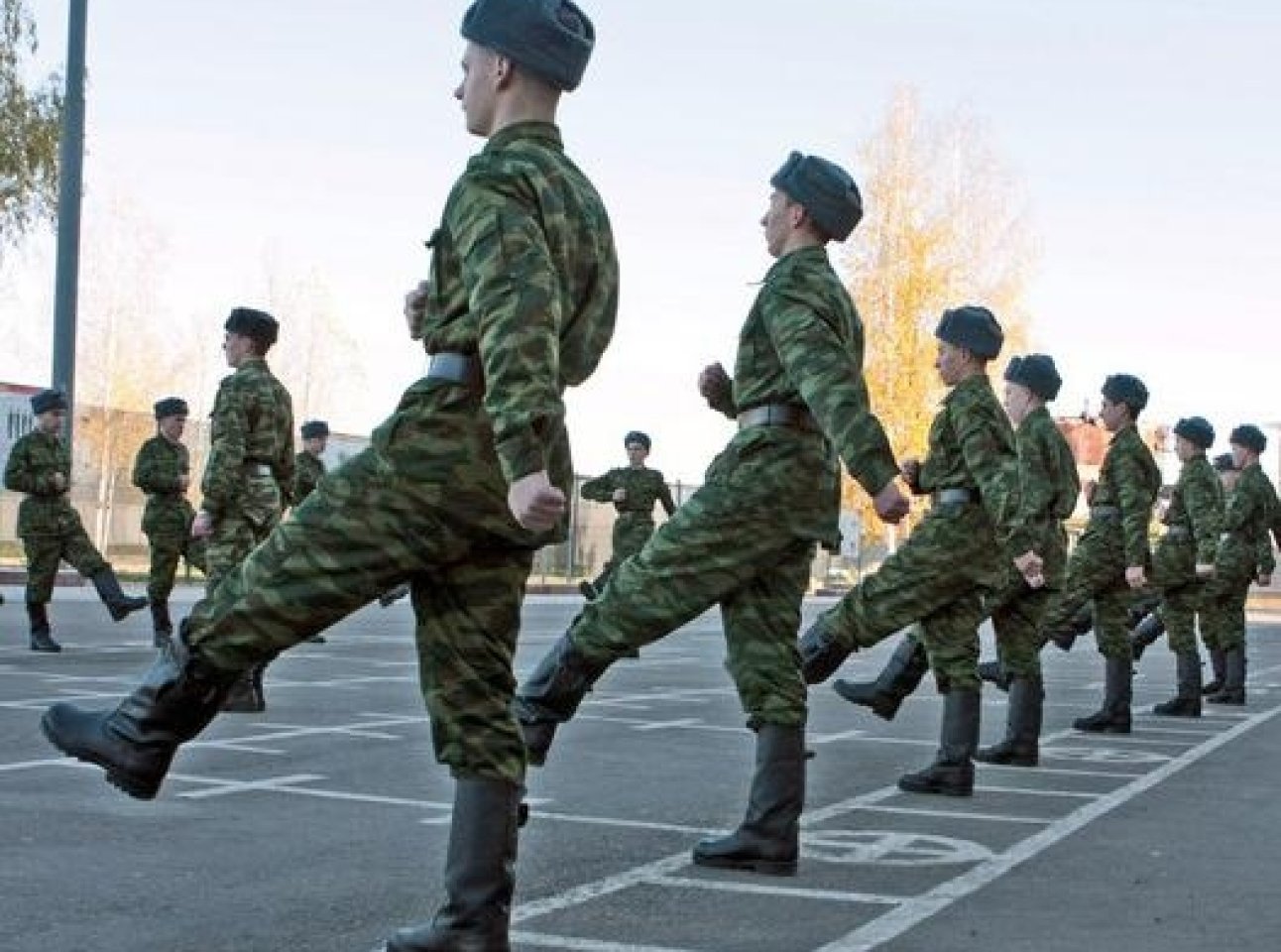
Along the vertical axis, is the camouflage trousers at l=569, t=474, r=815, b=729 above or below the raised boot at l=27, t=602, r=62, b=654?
above

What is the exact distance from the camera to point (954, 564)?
8305 millimetres

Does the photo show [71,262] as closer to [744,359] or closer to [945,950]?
[744,359]

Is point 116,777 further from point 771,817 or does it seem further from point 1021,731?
point 1021,731

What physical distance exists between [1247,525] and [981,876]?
32.4ft

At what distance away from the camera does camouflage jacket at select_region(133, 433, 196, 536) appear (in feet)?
54.8

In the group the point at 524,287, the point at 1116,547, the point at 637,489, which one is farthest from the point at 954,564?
the point at 637,489

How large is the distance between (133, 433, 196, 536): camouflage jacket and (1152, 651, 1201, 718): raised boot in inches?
304

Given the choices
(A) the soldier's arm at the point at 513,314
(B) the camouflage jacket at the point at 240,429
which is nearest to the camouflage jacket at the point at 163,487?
(B) the camouflage jacket at the point at 240,429

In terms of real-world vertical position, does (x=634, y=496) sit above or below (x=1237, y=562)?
above

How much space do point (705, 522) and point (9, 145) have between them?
29.3 m

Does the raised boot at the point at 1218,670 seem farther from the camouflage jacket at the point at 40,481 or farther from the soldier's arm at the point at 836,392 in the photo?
the soldier's arm at the point at 836,392

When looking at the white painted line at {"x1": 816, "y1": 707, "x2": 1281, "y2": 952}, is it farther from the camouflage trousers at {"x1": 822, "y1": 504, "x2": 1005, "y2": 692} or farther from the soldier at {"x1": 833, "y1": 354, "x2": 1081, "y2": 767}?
the camouflage trousers at {"x1": 822, "y1": 504, "x2": 1005, "y2": 692}

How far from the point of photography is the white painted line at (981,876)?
527 centimetres

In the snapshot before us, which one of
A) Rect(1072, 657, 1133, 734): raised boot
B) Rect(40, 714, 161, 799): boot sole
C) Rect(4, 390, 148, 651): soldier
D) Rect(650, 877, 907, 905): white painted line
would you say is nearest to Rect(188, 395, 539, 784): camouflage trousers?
Rect(40, 714, 161, 799): boot sole
